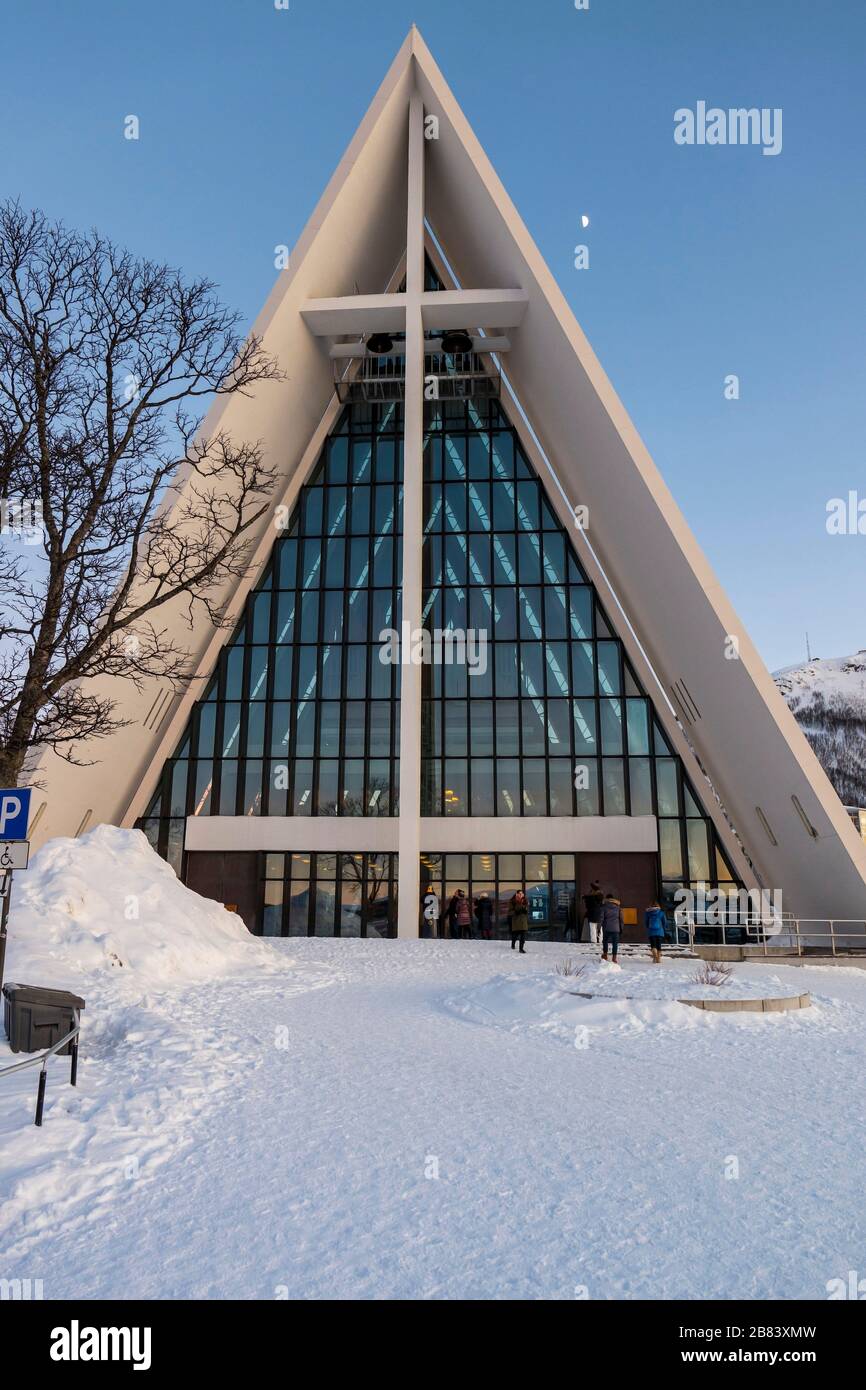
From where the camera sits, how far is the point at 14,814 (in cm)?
715

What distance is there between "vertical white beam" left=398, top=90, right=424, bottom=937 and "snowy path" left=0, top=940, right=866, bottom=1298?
43.5ft

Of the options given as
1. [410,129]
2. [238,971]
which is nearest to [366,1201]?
[238,971]

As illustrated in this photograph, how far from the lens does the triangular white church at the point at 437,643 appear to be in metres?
22.2

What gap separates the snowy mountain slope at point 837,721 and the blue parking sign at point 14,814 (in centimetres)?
8860

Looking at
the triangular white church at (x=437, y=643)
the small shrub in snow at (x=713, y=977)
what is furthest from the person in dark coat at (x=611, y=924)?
the triangular white church at (x=437, y=643)

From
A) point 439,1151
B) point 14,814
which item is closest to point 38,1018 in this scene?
point 14,814

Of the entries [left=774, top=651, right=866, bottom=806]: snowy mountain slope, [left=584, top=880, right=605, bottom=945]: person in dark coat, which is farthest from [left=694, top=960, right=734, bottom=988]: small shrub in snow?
[left=774, top=651, right=866, bottom=806]: snowy mountain slope

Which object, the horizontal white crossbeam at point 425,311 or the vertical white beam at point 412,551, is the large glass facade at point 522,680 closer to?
the vertical white beam at point 412,551

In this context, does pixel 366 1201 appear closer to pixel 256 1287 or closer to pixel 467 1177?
pixel 467 1177

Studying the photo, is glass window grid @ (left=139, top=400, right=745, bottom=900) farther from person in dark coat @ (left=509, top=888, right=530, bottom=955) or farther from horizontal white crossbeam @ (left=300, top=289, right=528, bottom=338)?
person in dark coat @ (left=509, top=888, right=530, bottom=955)

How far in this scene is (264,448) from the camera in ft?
79.3

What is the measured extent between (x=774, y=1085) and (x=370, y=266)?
92.5 feet

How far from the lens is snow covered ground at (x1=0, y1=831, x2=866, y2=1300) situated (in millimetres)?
3438
